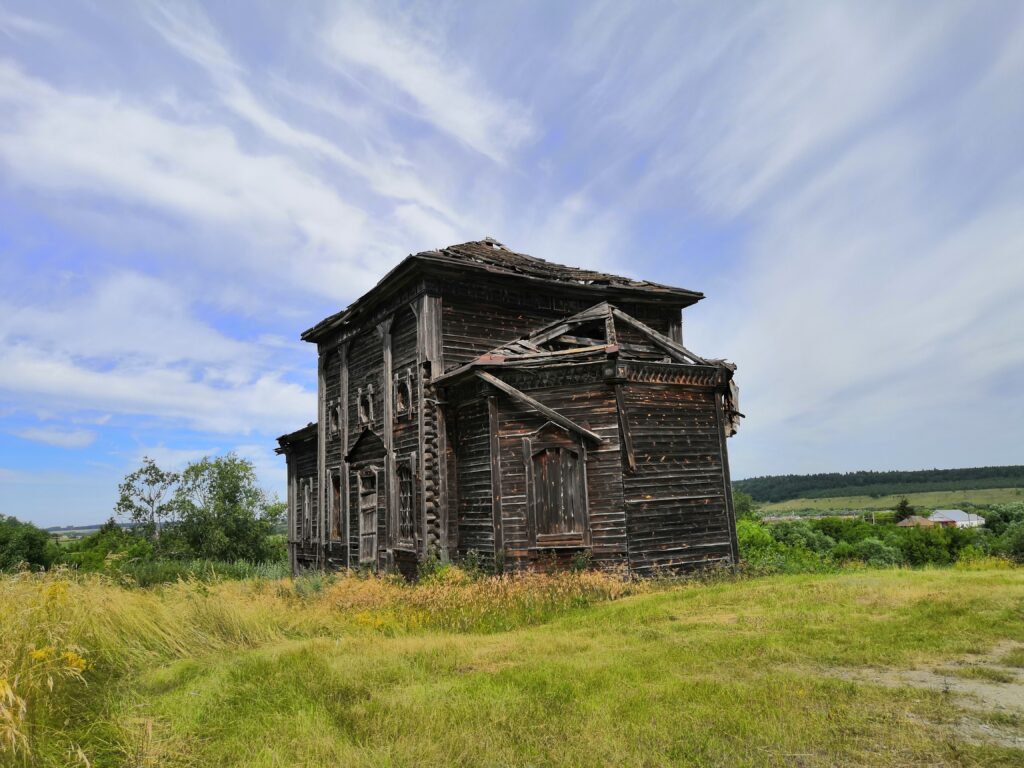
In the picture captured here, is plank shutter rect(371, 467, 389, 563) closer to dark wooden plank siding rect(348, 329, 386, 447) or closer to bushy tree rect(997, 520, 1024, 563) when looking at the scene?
dark wooden plank siding rect(348, 329, 386, 447)

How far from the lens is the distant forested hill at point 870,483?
169750 mm

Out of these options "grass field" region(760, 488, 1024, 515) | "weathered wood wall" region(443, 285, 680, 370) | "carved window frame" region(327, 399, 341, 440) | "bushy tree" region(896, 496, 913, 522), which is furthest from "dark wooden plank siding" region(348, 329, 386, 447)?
"grass field" region(760, 488, 1024, 515)

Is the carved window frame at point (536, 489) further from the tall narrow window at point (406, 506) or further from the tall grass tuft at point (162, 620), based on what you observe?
the tall narrow window at point (406, 506)

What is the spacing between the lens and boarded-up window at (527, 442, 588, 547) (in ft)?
43.9

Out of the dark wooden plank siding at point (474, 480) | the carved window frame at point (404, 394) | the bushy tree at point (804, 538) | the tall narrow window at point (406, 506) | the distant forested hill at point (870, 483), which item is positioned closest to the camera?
the dark wooden plank siding at point (474, 480)

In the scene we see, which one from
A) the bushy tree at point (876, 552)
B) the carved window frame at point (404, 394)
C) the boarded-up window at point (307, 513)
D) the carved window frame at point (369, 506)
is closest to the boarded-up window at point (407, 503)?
the carved window frame at point (369, 506)

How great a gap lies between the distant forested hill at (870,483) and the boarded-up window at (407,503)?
551ft

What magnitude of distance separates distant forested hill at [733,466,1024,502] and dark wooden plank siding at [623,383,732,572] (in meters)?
167

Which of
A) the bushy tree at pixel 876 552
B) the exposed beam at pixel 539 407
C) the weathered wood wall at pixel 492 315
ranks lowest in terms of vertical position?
the bushy tree at pixel 876 552

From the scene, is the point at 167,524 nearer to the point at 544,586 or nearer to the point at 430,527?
the point at 430,527

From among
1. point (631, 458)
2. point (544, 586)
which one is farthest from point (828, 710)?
point (631, 458)

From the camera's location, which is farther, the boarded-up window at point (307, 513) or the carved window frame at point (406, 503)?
the boarded-up window at point (307, 513)

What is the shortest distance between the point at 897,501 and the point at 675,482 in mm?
169837

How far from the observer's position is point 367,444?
63.8 feet
